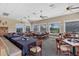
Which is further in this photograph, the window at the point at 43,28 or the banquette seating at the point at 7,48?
the window at the point at 43,28

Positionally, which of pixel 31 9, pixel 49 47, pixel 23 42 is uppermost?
pixel 31 9

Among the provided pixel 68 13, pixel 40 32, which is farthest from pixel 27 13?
pixel 68 13

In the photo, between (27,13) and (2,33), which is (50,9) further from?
(2,33)

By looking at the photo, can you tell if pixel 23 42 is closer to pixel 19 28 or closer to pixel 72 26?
pixel 19 28

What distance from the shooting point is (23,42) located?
2.53m

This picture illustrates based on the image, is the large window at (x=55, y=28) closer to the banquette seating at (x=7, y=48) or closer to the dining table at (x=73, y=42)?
the dining table at (x=73, y=42)

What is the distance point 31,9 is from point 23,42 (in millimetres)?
628

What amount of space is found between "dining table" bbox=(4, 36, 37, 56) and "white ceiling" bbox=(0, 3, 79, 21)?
37cm

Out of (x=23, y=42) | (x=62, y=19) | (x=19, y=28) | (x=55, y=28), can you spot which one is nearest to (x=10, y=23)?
(x=19, y=28)

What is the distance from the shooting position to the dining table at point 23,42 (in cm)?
250

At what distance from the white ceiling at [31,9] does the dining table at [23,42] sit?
374mm

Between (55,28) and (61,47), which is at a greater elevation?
(55,28)

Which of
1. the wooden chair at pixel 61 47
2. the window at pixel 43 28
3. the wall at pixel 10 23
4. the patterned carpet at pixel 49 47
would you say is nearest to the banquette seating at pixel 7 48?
the wall at pixel 10 23

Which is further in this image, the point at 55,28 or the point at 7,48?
the point at 55,28
